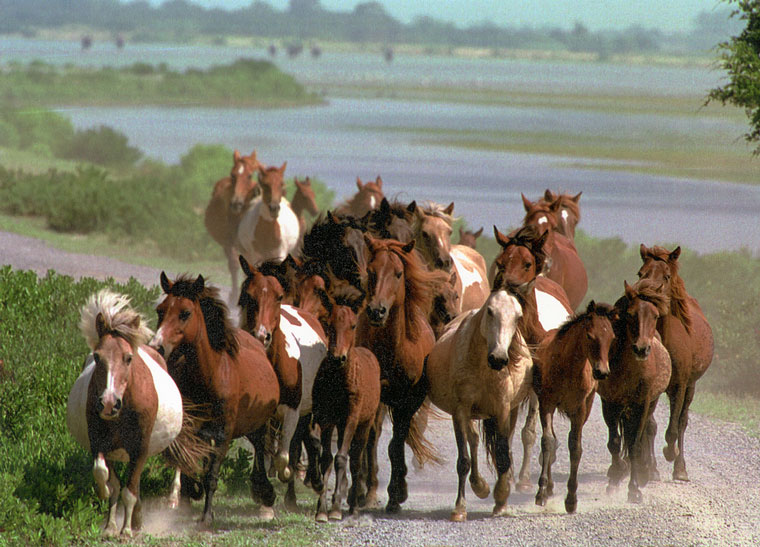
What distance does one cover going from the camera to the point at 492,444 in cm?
962

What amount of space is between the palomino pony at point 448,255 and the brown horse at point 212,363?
2766 millimetres

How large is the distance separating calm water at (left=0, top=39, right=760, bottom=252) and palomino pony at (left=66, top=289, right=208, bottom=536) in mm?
18534

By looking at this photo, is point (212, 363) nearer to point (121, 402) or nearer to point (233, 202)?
point (121, 402)

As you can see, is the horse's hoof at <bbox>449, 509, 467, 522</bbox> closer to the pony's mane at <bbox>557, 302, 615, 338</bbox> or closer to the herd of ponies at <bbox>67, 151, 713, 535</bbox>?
the herd of ponies at <bbox>67, 151, 713, 535</bbox>

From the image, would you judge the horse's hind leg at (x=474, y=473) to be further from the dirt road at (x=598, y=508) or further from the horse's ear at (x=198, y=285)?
the horse's ear at (x=198, y=285)

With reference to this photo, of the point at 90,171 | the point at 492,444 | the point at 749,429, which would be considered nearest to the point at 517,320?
the point at 492,444

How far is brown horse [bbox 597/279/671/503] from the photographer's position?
9.17m

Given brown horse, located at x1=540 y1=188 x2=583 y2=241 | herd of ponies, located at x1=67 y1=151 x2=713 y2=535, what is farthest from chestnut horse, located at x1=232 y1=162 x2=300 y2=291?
herd of ponies, located at x1=67 y1=151 x2=713 y2=535

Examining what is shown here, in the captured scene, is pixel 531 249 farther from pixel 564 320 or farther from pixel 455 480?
pixel 455 480

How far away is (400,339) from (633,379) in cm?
190

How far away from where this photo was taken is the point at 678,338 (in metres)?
10.1

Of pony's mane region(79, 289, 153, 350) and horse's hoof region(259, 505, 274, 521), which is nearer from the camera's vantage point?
pony's mane region(79, 289, 153, 350)

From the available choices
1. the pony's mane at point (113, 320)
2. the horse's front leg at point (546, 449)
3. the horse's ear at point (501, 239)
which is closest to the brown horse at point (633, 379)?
the horse's front leg at point (546, 449)

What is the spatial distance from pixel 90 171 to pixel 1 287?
17.2 metres
